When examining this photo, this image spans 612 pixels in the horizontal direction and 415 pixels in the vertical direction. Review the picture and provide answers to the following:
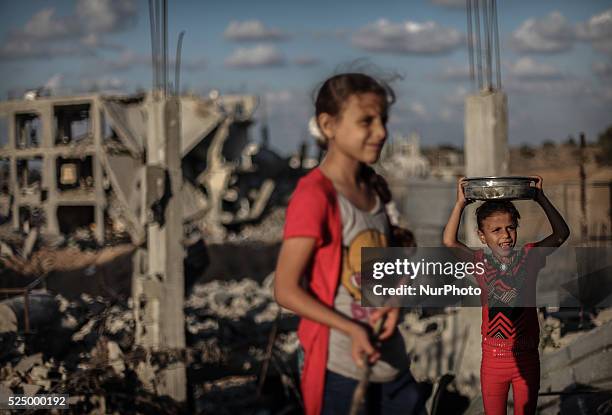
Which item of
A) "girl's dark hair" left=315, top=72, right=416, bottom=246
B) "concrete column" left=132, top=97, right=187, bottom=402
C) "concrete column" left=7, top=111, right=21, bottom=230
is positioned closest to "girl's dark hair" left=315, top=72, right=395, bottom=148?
"girl's dark hair" left=315, top=72, right=416, bottom=246

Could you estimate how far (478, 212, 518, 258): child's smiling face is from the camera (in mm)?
2418

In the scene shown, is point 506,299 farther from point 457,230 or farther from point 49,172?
point 49,172

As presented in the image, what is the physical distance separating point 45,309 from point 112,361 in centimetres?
110

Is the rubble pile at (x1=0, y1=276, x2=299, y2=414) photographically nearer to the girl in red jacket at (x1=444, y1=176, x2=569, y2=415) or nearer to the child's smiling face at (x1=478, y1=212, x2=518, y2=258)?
the girl in red jacket at (x1=444, y1=176, x2=569, y2=415)

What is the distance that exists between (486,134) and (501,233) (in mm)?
3097

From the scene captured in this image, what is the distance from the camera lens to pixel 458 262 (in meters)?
2.51

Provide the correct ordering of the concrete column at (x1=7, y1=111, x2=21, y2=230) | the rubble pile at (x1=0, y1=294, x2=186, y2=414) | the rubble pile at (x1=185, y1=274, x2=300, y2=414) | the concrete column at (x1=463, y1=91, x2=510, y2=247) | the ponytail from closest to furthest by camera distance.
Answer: the ponytail
the rubble pile at (x1=0, y1=294, x2=186, y2=414)
the concrete column at (x1=463, y1=91, x2=510, y2=247)
the rubble pile at (x1=185, y1=274, x2=300, y2=414)
the concrete column at (x1=7, y1=111, x2=21, y2=230)

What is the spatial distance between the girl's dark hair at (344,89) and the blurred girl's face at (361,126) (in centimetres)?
1

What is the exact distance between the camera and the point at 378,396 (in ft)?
6.88

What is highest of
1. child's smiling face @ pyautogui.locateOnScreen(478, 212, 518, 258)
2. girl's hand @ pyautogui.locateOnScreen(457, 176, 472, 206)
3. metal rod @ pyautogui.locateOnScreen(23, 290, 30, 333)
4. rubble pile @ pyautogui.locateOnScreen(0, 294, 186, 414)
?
girl's hand @ pyautogui.locateOnScreen(457, 176, 472, 206)

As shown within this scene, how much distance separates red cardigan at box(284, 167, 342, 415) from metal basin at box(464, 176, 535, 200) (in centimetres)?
64

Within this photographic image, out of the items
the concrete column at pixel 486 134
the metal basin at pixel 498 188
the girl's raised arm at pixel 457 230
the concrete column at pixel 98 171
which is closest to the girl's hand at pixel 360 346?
the girl's raised arm at pixel 457 230

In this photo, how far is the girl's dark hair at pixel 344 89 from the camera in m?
2.12

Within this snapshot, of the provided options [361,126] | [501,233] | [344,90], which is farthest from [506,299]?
[344,90]
